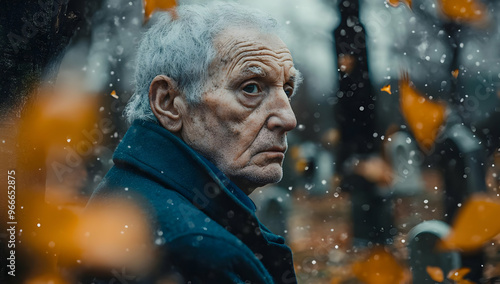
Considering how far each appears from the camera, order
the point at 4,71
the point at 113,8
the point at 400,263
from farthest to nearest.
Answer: the point at 400,263
the point at 113,8
the point at 4,71

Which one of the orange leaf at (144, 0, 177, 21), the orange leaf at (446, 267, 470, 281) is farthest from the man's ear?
the orange leaf at (446, 267, 470, 281)

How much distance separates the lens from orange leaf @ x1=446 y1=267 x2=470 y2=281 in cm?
385

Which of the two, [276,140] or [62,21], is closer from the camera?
[276,140]

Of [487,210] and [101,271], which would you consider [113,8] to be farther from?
[487,210]

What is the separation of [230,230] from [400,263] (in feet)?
9.00

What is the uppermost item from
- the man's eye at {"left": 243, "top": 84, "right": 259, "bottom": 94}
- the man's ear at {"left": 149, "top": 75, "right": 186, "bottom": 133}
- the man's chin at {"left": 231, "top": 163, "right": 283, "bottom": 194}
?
the man's eye at {"left": 243, "top": 84, "right": 259, "bottom": 94}

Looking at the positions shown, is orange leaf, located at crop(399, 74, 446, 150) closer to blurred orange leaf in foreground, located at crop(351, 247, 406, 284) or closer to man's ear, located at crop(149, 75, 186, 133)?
blurred orange leaf in foreground, located at crop(351, 247, 406, 284)

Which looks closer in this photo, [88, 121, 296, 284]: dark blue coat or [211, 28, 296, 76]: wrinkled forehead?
[88, 121, 296, 284]: dark blue coat

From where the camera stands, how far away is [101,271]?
4.99ft

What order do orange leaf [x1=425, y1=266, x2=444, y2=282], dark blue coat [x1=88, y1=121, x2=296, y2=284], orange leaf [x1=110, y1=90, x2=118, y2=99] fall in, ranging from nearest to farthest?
dark blue coat [x1=88, y1=121, x2=296, y2=284] < orange leaf [x1=110, y1=90, x2=118, y2=99] < orange leaf [x1=425, y1=266, x2=444, y2=282]

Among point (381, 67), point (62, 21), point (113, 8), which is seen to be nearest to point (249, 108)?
point (62, 21)

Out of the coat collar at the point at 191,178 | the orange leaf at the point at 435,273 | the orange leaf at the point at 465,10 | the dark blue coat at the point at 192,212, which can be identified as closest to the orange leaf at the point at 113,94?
the dark blue coat at the point at 192,212

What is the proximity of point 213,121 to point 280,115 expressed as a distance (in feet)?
0.72

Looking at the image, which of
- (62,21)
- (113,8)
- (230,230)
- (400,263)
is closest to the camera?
(230,230)
